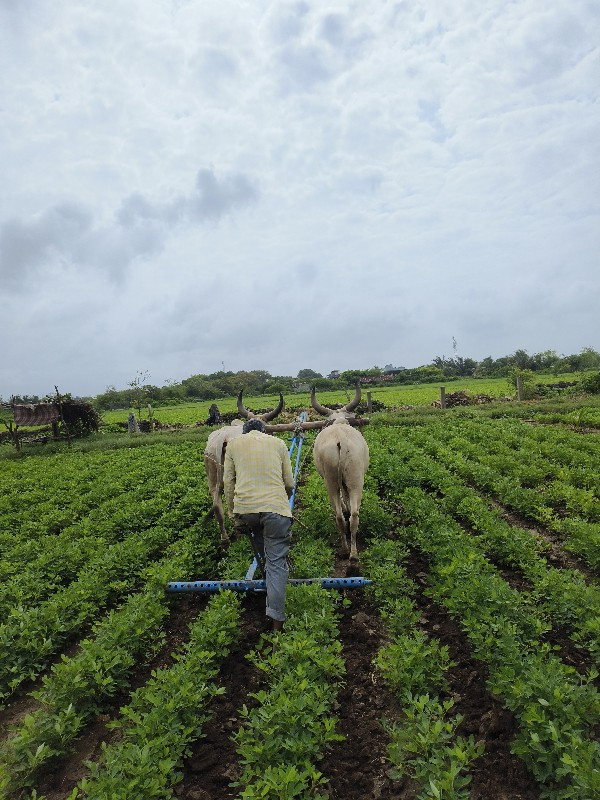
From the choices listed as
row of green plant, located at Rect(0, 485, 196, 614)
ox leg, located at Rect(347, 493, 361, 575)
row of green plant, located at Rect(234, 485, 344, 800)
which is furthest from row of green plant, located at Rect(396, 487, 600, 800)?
row of green plant, located at Rect(0, 485, 196, 614)

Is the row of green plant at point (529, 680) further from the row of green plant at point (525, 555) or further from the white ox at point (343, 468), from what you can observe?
the white ox at point (343, 468)

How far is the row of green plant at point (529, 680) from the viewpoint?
2.98 metres

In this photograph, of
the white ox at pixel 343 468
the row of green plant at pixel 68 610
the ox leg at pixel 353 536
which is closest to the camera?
the row of green plant at pixel 68 610

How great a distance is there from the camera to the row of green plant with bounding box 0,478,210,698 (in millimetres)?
5086

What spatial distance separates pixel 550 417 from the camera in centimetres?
2177

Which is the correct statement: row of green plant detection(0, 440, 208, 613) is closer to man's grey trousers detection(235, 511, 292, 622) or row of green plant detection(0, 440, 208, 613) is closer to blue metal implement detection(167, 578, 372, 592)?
blue metal implement detection(167, 578, 372, 592)

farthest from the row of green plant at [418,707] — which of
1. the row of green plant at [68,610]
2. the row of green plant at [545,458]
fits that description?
the row of green plant at [545,458]

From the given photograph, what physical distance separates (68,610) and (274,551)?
2.79 m

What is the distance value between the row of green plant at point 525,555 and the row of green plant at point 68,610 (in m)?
5.14

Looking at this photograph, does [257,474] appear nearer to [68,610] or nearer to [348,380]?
[68,610]

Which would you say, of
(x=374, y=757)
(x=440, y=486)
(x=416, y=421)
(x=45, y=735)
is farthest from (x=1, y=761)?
(x=416, y=421)

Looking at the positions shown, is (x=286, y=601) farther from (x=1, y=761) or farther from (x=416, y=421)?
(x=416, y=421)

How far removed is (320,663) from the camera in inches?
165

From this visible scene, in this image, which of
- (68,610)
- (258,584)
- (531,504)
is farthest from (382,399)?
(68,610)
